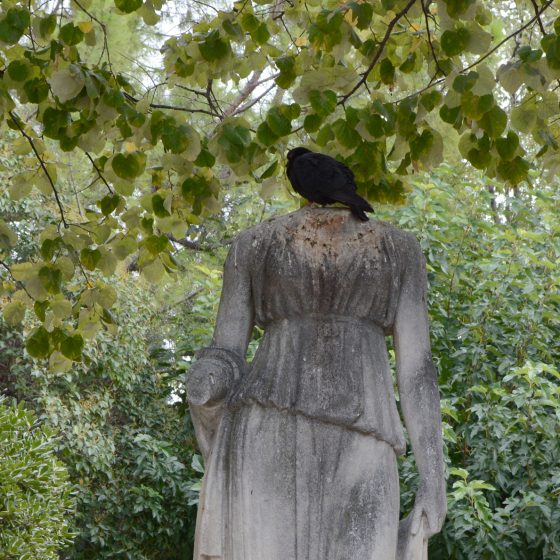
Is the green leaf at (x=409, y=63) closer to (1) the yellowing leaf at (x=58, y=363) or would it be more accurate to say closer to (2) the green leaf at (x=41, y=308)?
(2) the green leaf at (x=41, y=308)

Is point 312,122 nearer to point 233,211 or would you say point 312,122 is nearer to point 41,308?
point 41,308

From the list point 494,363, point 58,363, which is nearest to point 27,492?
point 58,363

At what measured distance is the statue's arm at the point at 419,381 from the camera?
530 cm

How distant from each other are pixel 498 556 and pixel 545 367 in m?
1.54

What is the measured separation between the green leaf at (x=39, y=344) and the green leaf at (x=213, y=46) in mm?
1841

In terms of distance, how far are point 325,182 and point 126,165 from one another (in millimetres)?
2276

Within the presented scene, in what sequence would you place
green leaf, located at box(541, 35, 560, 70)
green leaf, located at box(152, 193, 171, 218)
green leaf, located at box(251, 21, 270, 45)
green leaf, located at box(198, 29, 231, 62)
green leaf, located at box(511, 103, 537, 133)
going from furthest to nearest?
green leaf, located at box(152, 193, 171, 218) < green leaf, located at box(251, 21, 270, 45) < green leaf, located at box(198, 29, 231, 62) < green leaf, located at box(511, 103, 537, 133) < green leaf, located at box(541, 35, 560, 70)

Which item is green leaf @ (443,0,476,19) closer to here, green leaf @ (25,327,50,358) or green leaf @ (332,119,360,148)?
green leaf @ (332,119,360,148)

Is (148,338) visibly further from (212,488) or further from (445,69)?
(212,488)

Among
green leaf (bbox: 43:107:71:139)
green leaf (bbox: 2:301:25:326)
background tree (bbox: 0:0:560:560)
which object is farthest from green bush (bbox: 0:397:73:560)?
green leaf (bbox: 43:107:71:139)

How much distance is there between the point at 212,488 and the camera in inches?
207

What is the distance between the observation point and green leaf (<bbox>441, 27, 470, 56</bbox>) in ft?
21.7

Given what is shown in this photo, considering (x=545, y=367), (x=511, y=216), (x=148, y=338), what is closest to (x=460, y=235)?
(x=511, y=216)

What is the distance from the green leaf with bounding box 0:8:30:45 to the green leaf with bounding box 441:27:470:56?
76.4 inches
